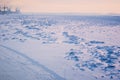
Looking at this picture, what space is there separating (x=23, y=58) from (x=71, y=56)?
2.77 meters

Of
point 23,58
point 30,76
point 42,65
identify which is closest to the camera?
point 30,76

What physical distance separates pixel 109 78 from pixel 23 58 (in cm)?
461

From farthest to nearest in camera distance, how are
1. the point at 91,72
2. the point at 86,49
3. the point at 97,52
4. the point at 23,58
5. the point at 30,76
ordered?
1. the point at 86,49
2. the point at 97,52
3. the point at 23,58
4. the point at 91,72
5. the point at 30,76

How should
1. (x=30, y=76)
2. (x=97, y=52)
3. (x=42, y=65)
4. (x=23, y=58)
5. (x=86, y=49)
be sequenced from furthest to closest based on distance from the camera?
(x=86, y=49) < (x=97, y=52) < (x=23, y=58) < (x=42, y=65) < (x=30, y=76)

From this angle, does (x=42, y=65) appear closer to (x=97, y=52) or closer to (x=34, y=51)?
(x=34, y=51)

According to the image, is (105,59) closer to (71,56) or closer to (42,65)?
(71,56)

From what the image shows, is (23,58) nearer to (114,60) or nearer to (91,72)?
(91,72)

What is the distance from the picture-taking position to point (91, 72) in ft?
25.9

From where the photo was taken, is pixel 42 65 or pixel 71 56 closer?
pixel 42 65

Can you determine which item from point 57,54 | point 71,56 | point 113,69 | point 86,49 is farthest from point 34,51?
point 113,69

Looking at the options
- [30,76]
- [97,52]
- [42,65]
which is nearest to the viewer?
[30,76]

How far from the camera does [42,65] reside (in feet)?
27.9

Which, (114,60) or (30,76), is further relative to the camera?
(114,60)

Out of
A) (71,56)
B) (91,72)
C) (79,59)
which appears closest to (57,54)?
(71,56)
